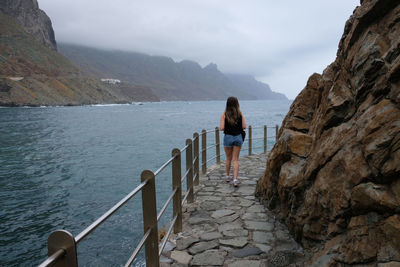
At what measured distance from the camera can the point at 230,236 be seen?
4375 millimetres

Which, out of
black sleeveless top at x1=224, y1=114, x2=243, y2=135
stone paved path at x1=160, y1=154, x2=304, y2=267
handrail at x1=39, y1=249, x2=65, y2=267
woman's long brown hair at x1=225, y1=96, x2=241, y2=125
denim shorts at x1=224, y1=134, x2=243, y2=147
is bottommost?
stone paved path at x1=160, y1=154, x2=304, y2=267

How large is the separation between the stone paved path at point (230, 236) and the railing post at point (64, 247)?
244 centimetres

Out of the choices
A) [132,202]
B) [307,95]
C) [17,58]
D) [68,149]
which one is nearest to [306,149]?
[307,95]

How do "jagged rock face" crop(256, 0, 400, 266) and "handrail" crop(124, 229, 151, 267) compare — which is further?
"jagged rock face" crop(256, 0, 400, 266)

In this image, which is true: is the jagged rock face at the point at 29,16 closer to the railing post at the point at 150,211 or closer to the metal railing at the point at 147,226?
the metal railing at the point at 147,226

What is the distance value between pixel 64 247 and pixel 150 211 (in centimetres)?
151

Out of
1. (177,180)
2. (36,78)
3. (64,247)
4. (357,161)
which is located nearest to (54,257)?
(64,247)

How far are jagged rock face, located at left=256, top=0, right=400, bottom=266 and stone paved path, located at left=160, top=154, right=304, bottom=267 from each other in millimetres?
351

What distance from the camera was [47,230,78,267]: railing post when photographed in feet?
4.75

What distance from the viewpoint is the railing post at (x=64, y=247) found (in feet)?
4.75

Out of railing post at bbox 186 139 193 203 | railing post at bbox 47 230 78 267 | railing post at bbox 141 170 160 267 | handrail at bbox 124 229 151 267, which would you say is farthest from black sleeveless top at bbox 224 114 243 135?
railing post at bbox 47 230 78 267

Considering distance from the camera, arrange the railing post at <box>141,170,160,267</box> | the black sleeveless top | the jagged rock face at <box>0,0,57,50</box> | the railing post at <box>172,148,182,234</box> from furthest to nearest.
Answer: the jagged rock face at <box>0,0,57,50</box>
the black sleeveless top
the railing post at <box>172,148,182,234</box>
the railing post at <box>141,170,160,267</box>

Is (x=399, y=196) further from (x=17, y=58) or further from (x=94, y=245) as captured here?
(x=17, y=58)

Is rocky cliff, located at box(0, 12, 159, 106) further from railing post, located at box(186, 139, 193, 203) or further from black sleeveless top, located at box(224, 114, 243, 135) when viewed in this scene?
railing post, located at box(186, 139, 193, 203)
